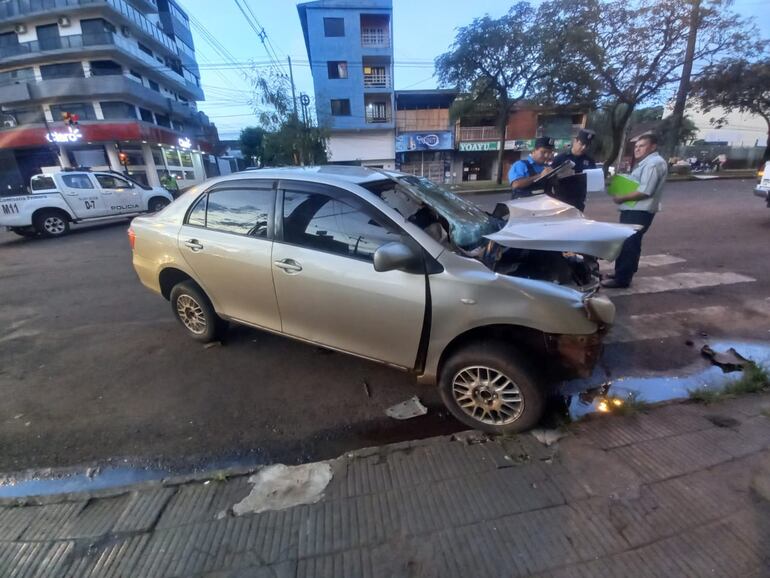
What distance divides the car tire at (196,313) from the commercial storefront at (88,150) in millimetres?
26985

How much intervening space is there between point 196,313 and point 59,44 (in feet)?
124

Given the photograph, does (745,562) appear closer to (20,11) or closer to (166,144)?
(166,144)

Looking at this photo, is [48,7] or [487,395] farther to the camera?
[48,7]

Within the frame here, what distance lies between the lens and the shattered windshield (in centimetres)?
266

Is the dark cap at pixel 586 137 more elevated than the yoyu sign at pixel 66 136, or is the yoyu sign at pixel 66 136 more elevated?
the yoyu sign at pixel 66 136

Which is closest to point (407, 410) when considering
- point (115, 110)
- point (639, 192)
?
point (639, 192)

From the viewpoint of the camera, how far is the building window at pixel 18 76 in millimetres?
27766

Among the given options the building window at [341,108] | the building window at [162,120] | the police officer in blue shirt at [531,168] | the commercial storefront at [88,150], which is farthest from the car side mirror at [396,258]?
the building window at [162,120]

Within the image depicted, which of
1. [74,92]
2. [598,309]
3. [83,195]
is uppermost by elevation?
[74,92]

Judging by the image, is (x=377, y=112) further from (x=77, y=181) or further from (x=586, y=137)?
(x=586, y=137)

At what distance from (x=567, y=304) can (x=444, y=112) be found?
28875 mm

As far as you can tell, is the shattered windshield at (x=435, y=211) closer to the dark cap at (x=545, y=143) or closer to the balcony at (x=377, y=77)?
the dark cap at (x=545, y=143)

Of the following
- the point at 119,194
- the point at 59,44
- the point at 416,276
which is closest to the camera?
the point at 416,276

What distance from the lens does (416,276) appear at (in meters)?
2.32
